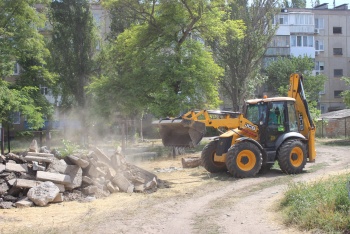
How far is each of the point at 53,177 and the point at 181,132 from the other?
4.90m

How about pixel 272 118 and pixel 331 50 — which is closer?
pixel 272 118

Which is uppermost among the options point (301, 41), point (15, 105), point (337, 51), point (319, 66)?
point (301, 41)

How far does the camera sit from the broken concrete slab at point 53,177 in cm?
1215

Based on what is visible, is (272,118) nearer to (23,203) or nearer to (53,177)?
(53,177)

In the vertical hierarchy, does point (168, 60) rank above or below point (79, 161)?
above

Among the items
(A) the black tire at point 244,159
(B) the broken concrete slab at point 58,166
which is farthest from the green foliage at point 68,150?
(A) the black tire at point 244,159

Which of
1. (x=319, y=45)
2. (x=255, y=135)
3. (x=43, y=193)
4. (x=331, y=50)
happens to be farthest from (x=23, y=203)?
(x=331, y=50)

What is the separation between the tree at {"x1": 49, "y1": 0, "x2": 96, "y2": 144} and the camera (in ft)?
124

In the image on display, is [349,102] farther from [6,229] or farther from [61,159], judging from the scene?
[6,229]

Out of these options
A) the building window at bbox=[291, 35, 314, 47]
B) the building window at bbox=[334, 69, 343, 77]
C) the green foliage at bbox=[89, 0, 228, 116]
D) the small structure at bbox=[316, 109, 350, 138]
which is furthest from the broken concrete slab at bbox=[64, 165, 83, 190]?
the building window at bbox=[334, 69, 343, 77]

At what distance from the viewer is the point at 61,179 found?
12258 millimetres

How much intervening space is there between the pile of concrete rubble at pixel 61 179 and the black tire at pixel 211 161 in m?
2.61

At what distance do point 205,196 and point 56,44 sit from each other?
29.2m

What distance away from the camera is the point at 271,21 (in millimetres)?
34406
